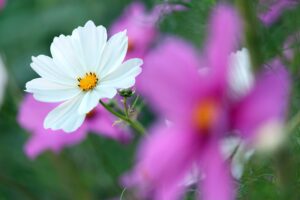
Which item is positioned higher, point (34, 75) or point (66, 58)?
point (34, 75)

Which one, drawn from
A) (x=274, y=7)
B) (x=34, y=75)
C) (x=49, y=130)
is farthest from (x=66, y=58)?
(x=34, y=75)

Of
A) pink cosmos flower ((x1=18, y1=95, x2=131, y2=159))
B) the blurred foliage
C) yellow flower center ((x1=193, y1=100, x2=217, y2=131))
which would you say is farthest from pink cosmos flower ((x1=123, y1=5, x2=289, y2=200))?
pink cosmos flower ((x1=18, y1=95, x2=131, y2=159))

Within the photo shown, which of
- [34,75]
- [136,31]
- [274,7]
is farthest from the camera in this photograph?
[34,75]

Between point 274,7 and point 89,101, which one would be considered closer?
point 89,101

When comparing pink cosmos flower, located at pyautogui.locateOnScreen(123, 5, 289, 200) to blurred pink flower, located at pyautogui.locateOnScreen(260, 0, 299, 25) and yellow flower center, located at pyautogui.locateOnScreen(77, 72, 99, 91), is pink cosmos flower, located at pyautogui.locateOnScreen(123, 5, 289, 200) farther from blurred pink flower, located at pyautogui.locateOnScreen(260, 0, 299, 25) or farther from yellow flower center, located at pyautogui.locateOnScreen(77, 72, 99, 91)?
blurred pink flower, located at pyautogui.locateOnScreen(260, 0, 299, 25)

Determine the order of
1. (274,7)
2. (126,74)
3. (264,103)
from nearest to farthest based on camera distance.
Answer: (264,103) → (126,74) → (274,7)

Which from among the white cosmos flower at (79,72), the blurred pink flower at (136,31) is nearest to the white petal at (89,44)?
the white cosmos flower at (79,72)

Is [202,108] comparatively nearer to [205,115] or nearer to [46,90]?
[205,115]

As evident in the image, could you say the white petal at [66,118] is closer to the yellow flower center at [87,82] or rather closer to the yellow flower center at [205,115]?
the yellow flower center at [87,82]
